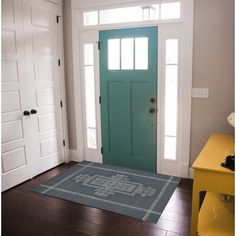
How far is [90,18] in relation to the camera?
372 centimetres

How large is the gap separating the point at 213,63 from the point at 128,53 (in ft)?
3.75

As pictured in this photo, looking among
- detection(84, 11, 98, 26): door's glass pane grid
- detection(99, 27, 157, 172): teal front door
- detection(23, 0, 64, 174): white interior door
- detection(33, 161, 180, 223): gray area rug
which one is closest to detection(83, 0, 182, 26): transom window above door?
detection(84, 11, 98, 26): door's glass pane grid

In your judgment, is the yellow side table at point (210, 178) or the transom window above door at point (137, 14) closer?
the yellow side table at point (210, 178)

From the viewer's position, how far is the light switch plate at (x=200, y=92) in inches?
124

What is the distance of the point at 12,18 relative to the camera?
3055mm

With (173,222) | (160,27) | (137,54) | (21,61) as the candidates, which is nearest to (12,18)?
(21,61)

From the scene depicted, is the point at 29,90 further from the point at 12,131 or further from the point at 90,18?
the point at 90,18

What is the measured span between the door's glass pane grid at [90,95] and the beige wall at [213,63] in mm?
1522

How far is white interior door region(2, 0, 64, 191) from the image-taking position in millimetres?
3057

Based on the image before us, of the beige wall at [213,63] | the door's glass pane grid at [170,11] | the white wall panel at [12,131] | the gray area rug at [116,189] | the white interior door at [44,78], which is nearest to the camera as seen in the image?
the gray area rug at [116,189]

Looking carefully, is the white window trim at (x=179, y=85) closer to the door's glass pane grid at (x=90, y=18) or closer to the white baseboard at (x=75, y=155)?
the door's glass pane grid at (x=90, y=18)

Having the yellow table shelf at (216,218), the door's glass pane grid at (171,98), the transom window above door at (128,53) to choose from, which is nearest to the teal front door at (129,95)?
the transom window above door at (128,53)

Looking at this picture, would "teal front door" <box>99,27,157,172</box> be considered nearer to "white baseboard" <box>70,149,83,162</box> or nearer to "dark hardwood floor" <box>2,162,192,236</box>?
"white baseboard" <box>70,149,83,162</box>

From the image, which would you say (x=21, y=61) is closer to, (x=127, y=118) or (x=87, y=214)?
(x=127, y=118)
